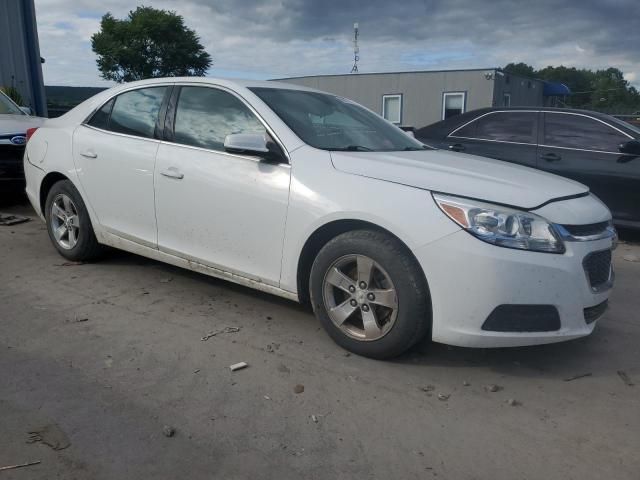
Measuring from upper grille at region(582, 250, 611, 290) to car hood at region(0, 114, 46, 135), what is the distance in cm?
688

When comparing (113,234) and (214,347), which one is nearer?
(214,347)

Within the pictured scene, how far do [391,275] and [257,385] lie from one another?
0.92 m

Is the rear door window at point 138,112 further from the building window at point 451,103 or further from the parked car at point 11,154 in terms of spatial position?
the building window at point 451,103

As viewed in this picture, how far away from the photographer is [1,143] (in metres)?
7.10

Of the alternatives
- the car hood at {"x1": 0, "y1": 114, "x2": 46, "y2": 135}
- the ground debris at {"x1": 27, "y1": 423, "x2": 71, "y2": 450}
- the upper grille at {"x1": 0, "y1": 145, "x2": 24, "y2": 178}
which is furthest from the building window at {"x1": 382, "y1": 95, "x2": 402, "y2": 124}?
the ground debris at {"x1": 27, "y1": 423, "x2": 71, "y2": 450}

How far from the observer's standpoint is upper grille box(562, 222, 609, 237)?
3.08 m

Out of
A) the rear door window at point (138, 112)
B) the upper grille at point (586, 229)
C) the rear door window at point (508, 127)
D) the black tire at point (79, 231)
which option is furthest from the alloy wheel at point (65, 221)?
the rear door window at point (508, 127)

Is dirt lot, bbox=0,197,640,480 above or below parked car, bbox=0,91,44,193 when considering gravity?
below

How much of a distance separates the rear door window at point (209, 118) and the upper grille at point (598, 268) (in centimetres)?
210

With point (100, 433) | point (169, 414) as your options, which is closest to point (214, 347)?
point (169, 414)

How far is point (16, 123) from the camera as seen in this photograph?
24.6ft

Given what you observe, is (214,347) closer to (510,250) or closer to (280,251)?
(280,251)

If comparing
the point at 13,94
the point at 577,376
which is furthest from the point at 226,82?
the point at 13,94

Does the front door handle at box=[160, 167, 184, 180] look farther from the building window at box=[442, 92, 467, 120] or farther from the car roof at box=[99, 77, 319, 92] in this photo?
the building window at box=[442, 92, 467, 120]
